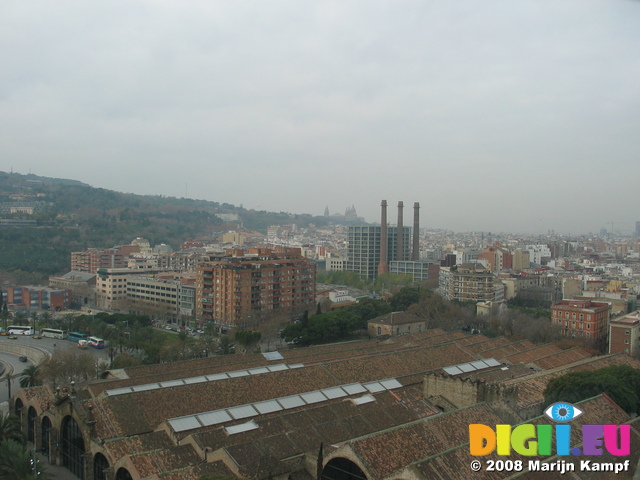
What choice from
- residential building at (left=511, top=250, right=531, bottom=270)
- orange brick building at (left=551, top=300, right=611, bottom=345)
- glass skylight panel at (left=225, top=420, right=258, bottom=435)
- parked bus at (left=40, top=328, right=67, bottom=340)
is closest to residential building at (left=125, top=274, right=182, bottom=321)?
parked bus at (left=40, top=328, right=67, bottom=340)

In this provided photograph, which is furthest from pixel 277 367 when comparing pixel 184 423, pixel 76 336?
pixel 76 336

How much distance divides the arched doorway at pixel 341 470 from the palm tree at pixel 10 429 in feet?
15.4

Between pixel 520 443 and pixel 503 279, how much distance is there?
23.6 meters

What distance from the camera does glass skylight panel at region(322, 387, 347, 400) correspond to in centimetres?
914

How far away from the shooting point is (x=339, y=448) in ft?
20.2

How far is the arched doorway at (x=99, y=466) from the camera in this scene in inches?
280

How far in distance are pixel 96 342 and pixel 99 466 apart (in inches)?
434

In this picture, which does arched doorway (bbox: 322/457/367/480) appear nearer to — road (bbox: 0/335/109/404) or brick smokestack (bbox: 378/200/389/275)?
road (bbox: 0/335/109/404)

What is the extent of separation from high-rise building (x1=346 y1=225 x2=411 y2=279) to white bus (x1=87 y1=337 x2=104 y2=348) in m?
23.7

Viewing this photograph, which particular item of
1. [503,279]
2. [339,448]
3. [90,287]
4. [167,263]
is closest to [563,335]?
[503,279]

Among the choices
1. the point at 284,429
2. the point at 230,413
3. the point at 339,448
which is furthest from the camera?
the point at 230,413

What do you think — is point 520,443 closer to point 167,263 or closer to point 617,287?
point 617,287

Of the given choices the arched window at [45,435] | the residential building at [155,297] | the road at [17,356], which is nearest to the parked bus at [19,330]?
the road at [17,356]

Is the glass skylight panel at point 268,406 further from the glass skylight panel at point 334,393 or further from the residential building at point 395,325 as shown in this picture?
the residential building at point 395,325
